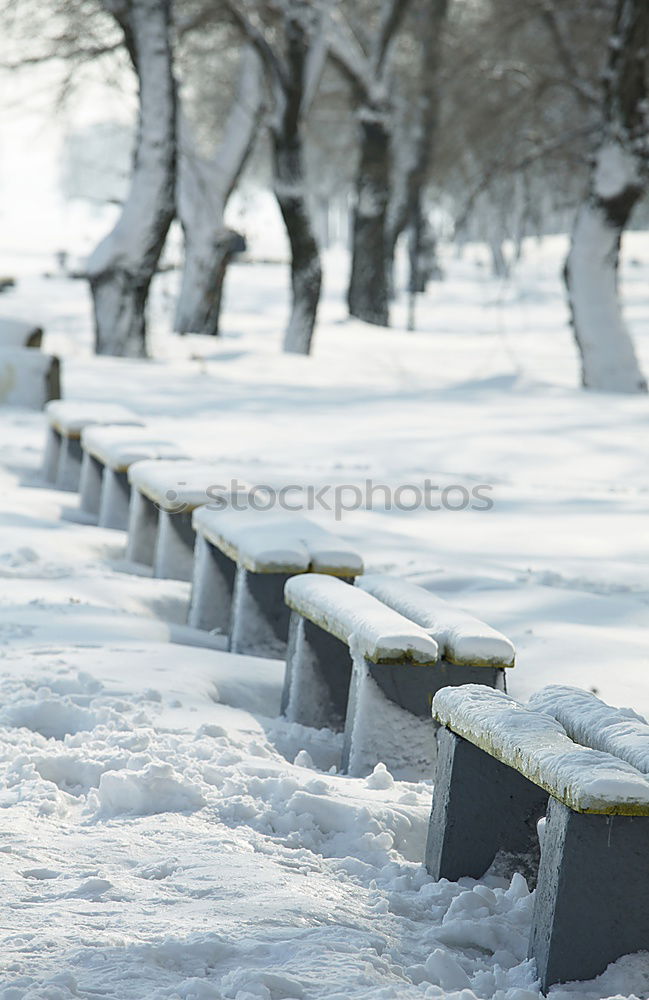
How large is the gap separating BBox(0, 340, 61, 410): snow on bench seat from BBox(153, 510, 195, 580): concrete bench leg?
416 centimetres

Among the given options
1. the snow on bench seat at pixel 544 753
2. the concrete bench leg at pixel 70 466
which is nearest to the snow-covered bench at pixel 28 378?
the concrete bench leg at pixel 70 466

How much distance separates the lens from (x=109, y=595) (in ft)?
13.2

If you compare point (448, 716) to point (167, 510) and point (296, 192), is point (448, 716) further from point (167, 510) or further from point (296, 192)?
point (296, 192)

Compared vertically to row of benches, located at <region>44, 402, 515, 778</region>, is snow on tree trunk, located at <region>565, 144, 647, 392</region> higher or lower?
higher

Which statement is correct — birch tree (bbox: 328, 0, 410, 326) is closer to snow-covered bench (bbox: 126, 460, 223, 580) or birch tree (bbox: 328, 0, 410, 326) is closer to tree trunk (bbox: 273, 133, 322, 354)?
tree trunk (bbox: 273, 133, 322, 354)

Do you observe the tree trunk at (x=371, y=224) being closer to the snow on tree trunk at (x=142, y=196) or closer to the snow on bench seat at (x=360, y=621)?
the snow on tree trunk at (x=142, y=196)

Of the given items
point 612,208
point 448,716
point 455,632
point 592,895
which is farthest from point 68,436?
point 612,208

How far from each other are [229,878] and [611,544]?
3.25 metres

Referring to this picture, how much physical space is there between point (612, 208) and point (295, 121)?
3898 mm

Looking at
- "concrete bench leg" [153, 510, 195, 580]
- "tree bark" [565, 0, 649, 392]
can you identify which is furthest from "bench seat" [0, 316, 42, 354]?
"concrete bench leg" [153, 510, 195, 580]

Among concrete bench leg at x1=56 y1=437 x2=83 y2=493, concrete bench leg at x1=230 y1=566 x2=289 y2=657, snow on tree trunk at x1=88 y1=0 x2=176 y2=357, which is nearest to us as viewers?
concrete bench leg at x1=230 y1=566 x2=289 y2=657

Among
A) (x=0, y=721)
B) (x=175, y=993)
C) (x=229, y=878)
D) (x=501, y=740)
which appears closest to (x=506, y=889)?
(x=501, y=740)

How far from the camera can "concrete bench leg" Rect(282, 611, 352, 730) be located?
3088 mm

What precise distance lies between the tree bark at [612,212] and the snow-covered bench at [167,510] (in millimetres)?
6198
